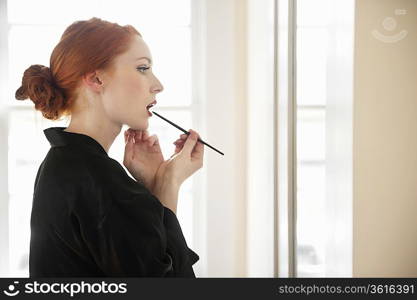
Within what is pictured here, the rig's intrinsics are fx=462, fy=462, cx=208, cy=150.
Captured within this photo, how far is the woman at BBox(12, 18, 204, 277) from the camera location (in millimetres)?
768

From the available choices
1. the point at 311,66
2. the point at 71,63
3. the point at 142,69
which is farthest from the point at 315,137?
the point at 71,63

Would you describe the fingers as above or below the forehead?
below

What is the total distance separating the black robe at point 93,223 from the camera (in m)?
0.76

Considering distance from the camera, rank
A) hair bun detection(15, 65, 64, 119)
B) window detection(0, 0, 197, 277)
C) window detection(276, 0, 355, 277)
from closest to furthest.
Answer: window detection(276, 0, 355, 277)
hair bun detection(15, 65, 64, 119)
window detection(0, 0, 197, 277)

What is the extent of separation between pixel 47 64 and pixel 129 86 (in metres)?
Answer: 0.64

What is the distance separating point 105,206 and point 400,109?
475mm

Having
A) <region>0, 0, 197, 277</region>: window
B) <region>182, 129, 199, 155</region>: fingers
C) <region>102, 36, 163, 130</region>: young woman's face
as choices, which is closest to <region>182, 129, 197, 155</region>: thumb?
<region>182, 129, 199, 155</region>: fingers

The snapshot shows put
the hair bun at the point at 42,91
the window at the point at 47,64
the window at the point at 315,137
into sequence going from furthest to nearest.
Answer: the window at the point at 47,64 → the hair bun at the point at 42,91 → the window at the point at 315,137

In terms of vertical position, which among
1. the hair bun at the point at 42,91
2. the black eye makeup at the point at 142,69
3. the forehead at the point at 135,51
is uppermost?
the forehead at the point at 135,51

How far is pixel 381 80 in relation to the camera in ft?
2.03

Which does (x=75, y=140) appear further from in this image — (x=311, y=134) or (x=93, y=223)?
(x=311, y=134)

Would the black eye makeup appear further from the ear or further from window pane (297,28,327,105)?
window pane (297,28,327,105)

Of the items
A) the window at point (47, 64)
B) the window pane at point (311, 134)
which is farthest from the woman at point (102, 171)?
the window at point (47, 64)

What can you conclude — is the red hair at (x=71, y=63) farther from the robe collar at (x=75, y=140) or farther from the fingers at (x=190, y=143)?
the fingers at (x=190, y=143)
